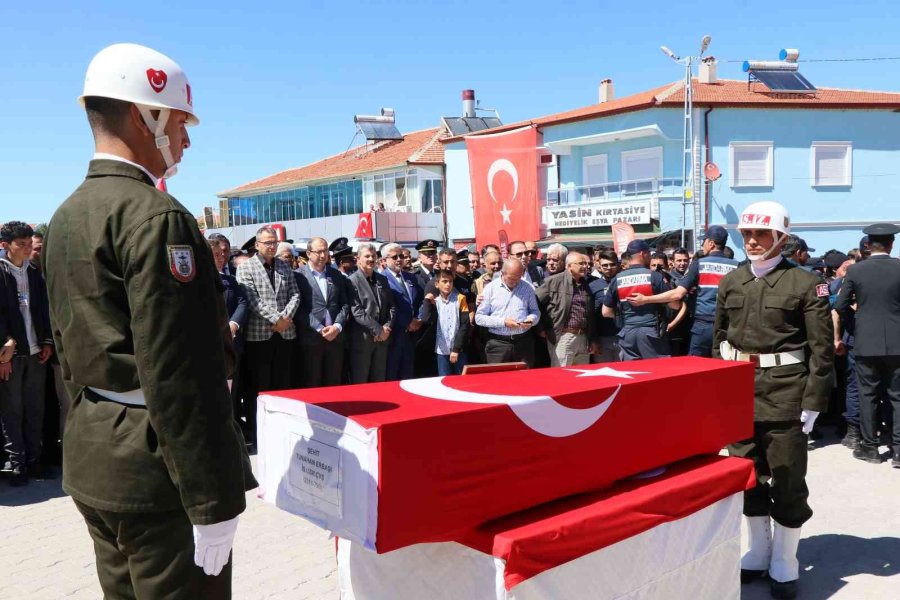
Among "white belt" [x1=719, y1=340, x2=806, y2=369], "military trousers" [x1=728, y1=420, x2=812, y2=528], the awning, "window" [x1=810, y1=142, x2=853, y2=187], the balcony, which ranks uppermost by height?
the awning

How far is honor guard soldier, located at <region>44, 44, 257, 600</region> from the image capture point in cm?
197

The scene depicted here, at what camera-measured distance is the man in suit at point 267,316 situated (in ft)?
→ 25.3

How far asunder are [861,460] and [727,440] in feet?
14.1

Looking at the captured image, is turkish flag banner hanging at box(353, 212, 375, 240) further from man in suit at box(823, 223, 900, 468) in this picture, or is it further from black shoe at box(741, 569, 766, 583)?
black shoe at box(741, 569, 766, 583)

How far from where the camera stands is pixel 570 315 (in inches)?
328

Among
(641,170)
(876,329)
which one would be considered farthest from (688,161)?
(876,329)

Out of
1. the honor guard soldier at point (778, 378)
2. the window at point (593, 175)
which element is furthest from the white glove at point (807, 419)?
the window at point (593, 175)

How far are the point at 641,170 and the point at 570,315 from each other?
77.0ft

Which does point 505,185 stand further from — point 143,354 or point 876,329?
point 143,354

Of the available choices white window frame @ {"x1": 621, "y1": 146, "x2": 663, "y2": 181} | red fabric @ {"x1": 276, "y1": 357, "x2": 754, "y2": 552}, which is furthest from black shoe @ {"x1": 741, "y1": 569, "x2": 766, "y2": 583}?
white window frame @ {"x1": 621, "y1": 146, "x2": 663, "y2": 181}

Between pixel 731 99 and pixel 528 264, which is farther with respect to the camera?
pixel 731 99

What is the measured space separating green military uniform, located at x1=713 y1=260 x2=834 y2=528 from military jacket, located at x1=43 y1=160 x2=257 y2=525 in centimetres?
314

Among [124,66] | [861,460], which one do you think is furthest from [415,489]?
[861,460]

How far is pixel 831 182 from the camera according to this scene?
2927cm
